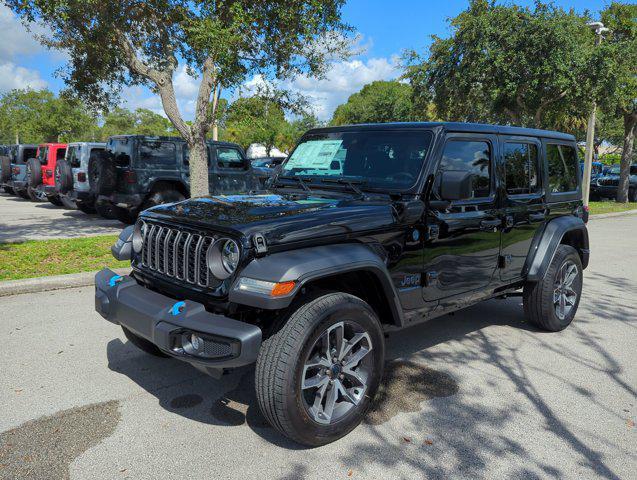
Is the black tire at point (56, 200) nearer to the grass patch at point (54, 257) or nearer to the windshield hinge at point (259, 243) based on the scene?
the grass patch at point (54, 257)

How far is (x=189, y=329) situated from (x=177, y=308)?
20 centimetres

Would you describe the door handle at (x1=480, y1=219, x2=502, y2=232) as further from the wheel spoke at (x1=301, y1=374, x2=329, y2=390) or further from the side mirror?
the wheel spoke at (x1=301, y1=374, x2=329, y2=390)

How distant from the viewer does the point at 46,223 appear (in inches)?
471

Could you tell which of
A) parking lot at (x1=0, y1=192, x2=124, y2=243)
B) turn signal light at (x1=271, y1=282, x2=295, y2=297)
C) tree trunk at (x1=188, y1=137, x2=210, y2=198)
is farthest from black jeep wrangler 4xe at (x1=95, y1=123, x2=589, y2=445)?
parking lot at (x1=0, y1=192, x2=124, y2=243)

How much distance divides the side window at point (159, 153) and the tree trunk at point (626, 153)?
60.4 feet

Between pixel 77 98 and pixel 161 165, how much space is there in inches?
88.2

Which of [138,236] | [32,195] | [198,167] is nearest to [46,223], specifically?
[198,167]

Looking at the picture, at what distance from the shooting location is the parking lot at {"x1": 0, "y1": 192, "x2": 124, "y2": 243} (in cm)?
1007

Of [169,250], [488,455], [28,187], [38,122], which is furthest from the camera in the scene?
[38,122]

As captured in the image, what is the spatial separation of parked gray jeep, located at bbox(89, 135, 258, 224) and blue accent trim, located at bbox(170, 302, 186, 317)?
8.57m

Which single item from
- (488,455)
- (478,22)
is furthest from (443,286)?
(478,22)

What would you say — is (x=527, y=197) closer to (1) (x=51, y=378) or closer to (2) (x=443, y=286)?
(2) (x=443, y=286)

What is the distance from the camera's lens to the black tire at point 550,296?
15.9 ft

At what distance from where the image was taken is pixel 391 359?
4.35 meters
